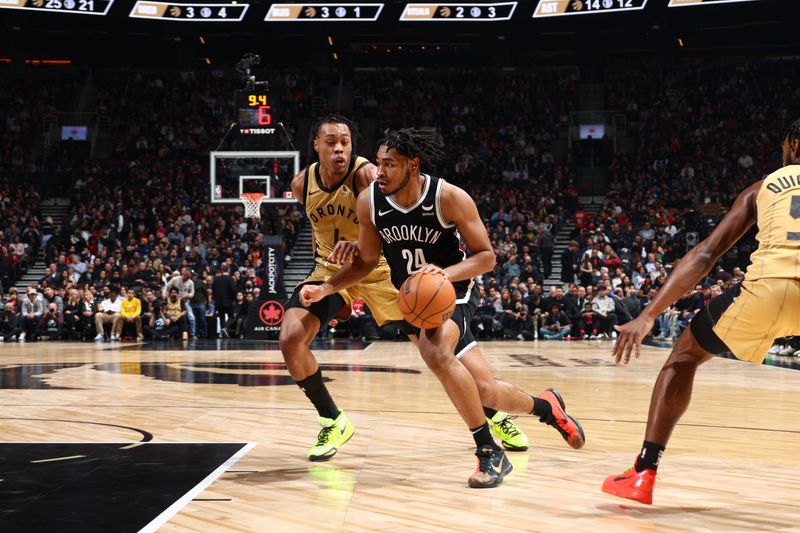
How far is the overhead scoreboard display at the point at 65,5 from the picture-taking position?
23.2m

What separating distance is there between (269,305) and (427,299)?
12898 mm

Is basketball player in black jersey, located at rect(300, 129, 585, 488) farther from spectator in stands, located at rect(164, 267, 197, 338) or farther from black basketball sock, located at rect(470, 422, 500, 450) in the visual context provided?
spectator in stands, located at rect(164, 267, 197, 338)

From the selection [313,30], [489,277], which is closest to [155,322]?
[489,277]

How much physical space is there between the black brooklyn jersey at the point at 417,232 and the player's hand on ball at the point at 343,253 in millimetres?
189

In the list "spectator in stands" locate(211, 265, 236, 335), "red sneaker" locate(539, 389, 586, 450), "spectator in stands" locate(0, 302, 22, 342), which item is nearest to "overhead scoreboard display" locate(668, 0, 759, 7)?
"spectator in stands" locate(211, 265, 236, 335)

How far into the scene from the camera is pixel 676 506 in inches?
148

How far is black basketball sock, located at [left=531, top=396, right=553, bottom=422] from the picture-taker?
16.3ft

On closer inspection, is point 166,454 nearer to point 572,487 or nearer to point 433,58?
point 572,487

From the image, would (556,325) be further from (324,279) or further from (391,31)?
(391,31)

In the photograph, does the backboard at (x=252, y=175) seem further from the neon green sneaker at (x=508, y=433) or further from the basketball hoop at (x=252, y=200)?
the neon green sneaker at (x=508, y=433)

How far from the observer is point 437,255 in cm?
466

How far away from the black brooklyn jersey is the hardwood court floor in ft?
3.52

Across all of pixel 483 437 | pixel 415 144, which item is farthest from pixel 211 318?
pixel 483 437

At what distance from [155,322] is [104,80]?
49.4 feet
